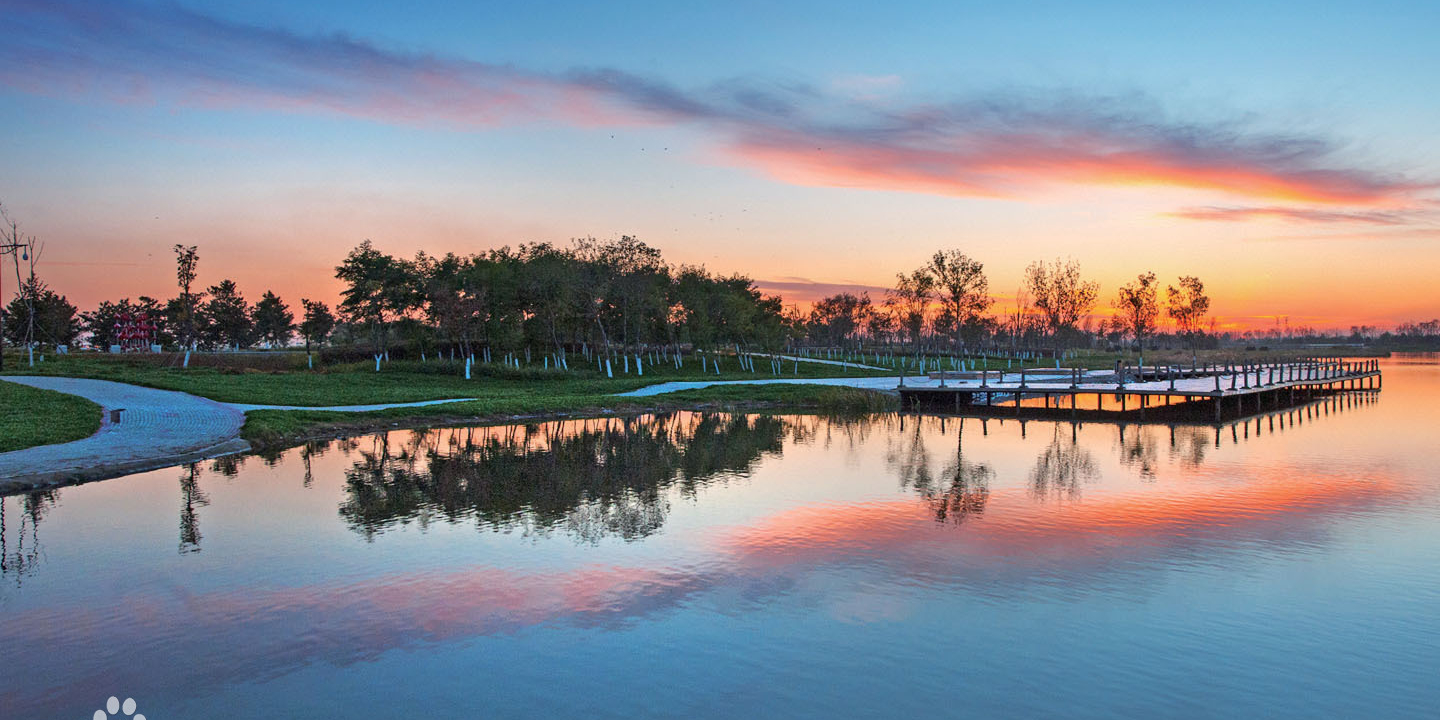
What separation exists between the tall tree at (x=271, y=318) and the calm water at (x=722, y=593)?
103 metres

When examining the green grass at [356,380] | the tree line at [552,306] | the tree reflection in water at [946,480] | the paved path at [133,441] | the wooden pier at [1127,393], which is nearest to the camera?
the tree reflection in water at [946,480]

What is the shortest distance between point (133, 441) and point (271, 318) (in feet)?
332

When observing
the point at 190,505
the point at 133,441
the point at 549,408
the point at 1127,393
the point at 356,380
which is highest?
the point at 356,380

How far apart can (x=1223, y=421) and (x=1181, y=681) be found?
37039 millimetres

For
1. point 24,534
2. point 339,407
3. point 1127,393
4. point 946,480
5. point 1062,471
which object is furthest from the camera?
point 1127,393

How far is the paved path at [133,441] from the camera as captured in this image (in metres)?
21.1

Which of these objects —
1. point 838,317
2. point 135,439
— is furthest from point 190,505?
point 838,317

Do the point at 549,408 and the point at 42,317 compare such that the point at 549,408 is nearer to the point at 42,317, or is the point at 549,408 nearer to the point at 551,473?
the point at 551,473

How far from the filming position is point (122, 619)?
11.5 m

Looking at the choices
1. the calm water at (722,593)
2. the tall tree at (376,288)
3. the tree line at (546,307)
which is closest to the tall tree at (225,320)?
the tree line at (546,307)

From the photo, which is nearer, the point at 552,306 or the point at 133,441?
the point at 133,441

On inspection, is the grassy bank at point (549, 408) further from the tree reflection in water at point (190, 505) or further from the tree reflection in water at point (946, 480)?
the tree reflection in water at point (946, 480)

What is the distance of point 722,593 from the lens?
12852 mm

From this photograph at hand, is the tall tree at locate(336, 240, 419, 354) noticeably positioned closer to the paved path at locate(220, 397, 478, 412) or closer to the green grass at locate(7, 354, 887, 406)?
the green grass at locate(7, 354, 887, 406)
